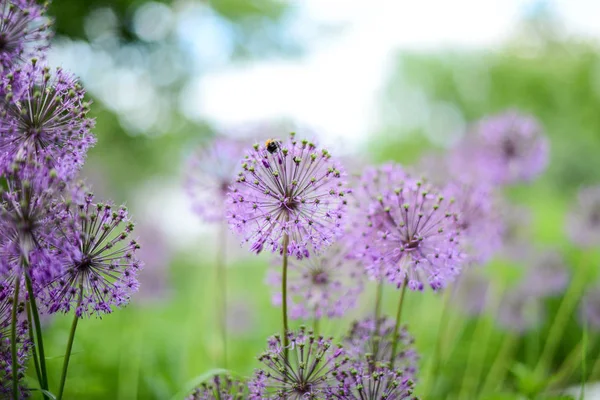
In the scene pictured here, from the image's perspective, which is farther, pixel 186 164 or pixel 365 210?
pixel 186 164

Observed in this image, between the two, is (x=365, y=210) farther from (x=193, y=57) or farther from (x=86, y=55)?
(x=193, y=57)

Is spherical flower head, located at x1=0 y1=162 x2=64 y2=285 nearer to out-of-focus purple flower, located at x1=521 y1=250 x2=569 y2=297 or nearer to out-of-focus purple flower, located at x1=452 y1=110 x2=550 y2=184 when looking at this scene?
out-of-focus purple flower, located at x1=452 y1=110 x2=550 y2=184

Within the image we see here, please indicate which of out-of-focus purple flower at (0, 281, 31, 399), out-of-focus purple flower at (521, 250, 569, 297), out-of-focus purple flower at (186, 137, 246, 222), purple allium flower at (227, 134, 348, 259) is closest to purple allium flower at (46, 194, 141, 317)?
out-of-focus purple flower at (0, 281, 31, 399)

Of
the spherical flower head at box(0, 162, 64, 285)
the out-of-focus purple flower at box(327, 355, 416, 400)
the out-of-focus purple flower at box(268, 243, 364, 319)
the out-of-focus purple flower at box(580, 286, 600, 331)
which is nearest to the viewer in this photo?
the spherical flower head at box(0, 162, 64, 285)

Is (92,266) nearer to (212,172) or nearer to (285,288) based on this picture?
(285,288)

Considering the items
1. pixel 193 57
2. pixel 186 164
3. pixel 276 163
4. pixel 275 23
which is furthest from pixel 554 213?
pixel 276 163

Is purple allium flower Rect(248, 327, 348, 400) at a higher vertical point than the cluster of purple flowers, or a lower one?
lower
